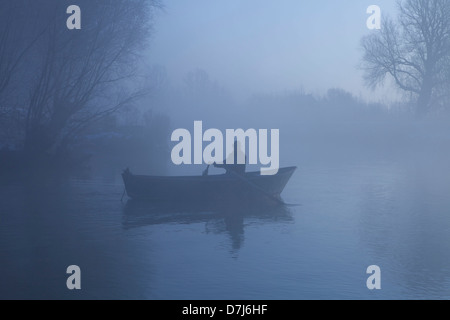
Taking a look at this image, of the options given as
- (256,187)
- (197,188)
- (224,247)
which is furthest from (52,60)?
(224,247)

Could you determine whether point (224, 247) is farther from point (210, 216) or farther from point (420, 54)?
point (420, 54)

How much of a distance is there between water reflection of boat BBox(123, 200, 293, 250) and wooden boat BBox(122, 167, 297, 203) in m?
0.24

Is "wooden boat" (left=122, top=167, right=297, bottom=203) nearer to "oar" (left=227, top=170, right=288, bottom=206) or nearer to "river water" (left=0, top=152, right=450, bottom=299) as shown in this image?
"oar" (left=227, top=170, right=288, bottom=206)

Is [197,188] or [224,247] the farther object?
[197,188]

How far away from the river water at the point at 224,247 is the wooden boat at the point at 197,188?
0.60 meters

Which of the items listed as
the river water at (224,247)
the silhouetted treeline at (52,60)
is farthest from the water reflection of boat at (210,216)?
the silhouetted treeline at (52,60)

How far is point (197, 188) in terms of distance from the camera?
50.8 ft

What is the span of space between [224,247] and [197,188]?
4588mm

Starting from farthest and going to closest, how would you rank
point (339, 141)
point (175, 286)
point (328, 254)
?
point (339, 141)
point (328, 254)
point (175, 286)

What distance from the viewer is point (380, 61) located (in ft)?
138

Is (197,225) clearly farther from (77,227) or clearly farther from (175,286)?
(175,286)
